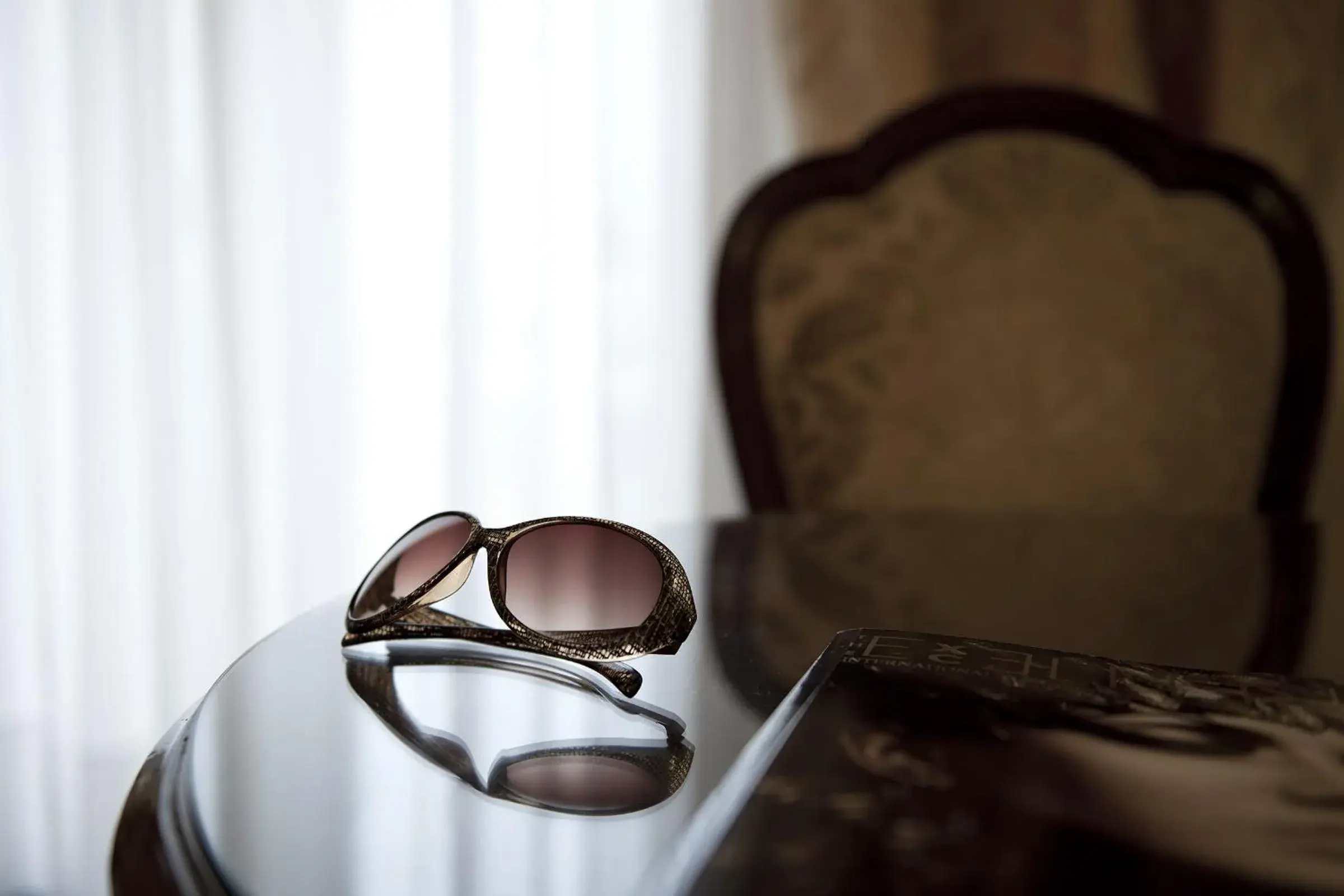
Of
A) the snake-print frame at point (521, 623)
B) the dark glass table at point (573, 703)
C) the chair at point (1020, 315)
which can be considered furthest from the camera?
the chair at point (1020, 315)

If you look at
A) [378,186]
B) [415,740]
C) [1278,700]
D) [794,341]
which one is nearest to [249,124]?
[378,186]

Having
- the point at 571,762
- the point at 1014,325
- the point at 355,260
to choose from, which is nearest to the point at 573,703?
the point at 571,762

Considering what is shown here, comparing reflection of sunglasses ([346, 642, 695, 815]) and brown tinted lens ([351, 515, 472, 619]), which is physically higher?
brown tinted lens ([351, 515, 472, 619])

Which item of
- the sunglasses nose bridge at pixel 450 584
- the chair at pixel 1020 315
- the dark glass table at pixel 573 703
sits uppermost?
the chair at pixel 1020 315

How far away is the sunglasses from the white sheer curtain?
76 cm

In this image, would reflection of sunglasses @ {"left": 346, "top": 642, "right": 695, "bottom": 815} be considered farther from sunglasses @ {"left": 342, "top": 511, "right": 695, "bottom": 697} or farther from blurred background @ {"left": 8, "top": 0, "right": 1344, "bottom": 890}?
blurred background @ {"left": 8, "top": 0, "right": 1344, "bottom": 890}

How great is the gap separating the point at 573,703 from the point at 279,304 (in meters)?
0.92

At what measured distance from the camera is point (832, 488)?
89 cm

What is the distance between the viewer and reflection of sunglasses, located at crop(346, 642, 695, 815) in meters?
0.22

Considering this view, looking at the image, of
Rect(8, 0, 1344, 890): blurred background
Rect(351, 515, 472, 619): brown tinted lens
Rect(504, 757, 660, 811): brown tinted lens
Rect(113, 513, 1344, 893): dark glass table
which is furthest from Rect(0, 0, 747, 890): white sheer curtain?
Rect(504, 757, 660, 811): brown tinted lens

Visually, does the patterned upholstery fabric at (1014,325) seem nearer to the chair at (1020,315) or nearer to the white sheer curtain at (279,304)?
the chair at (1020,315)

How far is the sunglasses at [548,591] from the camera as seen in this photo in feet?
1.06

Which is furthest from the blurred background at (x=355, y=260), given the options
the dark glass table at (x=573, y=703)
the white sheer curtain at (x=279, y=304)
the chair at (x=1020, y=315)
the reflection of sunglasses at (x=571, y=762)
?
the reflection of sunglasses at (x=571, y=762)

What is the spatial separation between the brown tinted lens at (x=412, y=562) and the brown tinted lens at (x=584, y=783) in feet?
0.44
